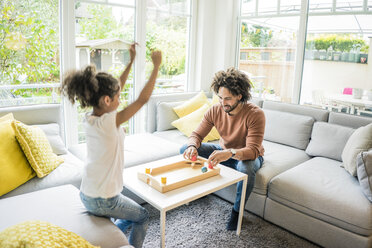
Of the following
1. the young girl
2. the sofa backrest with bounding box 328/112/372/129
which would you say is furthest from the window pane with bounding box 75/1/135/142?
the sofa backrest with bounding box 328/112/372/129

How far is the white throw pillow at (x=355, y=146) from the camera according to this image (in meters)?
2.26

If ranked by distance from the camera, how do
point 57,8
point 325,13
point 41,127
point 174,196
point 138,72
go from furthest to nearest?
point 138,72, point 325,13, point 57,8, point 41,127, point 174,196

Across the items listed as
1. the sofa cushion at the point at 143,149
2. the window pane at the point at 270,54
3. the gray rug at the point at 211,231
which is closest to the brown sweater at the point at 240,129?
the sofa cushion at the point at 143,149

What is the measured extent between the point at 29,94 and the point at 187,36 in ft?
7.04

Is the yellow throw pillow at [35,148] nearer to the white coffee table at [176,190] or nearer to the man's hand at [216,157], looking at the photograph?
the white coffee table at [176,190]

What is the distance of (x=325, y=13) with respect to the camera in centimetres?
324

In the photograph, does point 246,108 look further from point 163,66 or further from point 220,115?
point 163,66

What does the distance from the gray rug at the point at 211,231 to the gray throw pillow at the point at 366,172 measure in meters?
0.53

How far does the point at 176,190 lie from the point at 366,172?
1261 millimetres

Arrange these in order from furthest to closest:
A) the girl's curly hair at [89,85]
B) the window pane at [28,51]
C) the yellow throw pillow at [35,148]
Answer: the window pane at [28,51] → the yellow throw pillow at [35,148] → the girl's curly hair at [89,85]

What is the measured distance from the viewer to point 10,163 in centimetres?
202

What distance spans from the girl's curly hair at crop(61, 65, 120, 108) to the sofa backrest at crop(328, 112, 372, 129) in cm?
222

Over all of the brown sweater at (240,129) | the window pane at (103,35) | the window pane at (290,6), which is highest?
the window pane at (290,6)

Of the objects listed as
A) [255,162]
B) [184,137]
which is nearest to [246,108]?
[255,162]
